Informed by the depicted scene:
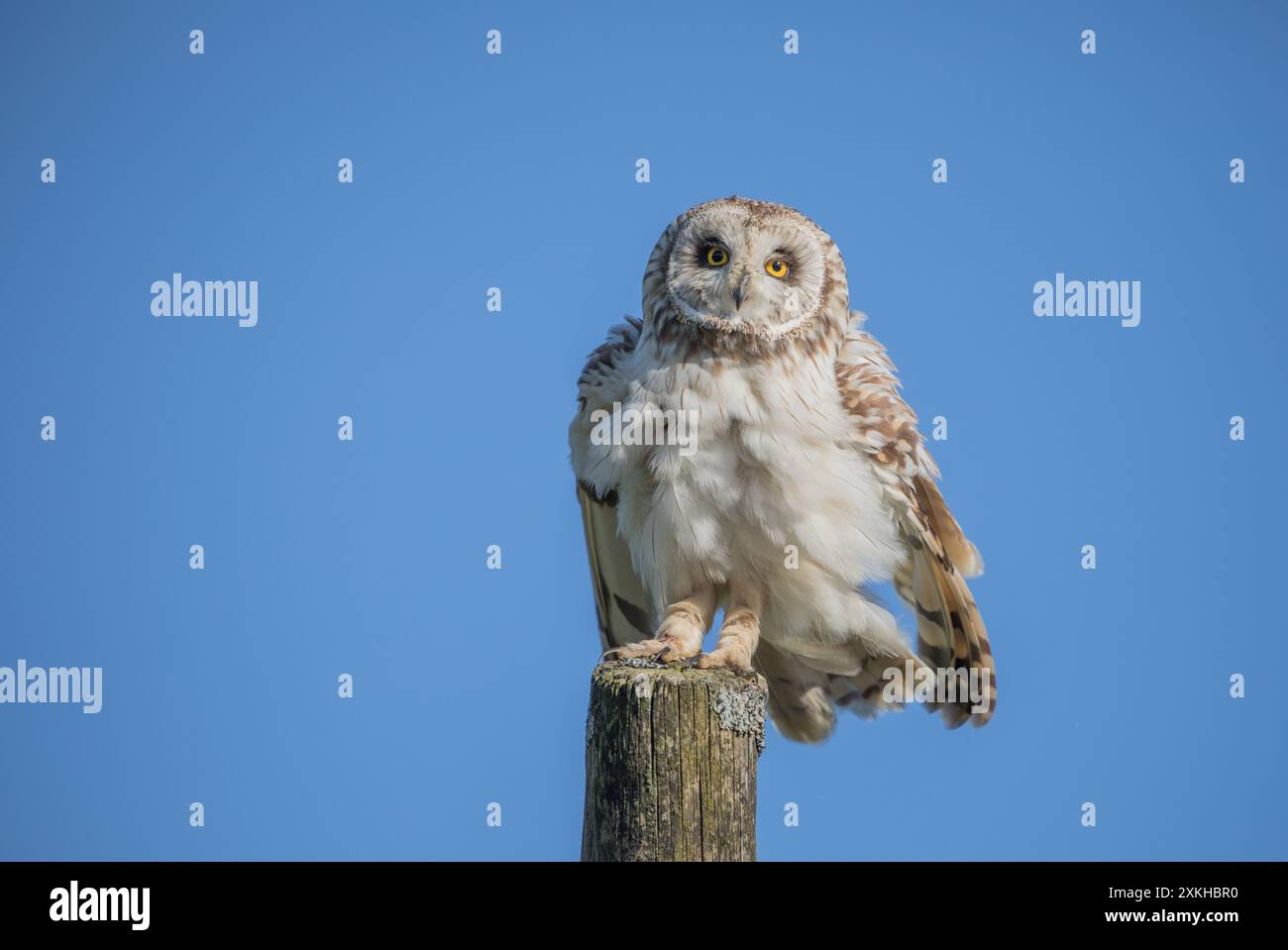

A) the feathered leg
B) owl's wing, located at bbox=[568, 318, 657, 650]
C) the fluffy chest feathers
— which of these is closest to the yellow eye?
the fluffy chest feathers

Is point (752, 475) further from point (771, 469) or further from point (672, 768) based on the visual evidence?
point (672, 768)

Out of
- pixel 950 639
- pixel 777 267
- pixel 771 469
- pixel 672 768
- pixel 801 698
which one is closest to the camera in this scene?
pixel 672 768

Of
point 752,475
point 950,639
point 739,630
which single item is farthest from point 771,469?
point 950,639

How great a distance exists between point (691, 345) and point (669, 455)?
0.48m

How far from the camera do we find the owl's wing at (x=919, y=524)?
595 cm

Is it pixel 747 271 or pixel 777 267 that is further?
pixel 777 267

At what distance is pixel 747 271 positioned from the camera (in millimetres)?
5828

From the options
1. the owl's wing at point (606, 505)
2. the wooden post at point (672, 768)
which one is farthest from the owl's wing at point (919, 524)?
the wooden post at point (672, 768)

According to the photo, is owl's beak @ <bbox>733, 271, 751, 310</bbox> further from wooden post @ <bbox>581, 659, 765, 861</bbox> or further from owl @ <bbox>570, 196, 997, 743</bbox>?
wooden post @ <bbox>581, 659, 765, 861</bbox>

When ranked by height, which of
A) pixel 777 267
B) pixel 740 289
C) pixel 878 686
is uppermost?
pixel 777 267

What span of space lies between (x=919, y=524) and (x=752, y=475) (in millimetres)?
799

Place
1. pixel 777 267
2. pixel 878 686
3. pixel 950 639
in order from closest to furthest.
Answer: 1. pixel 777 267
2. pixel 950 639
3. pixel 878 686
